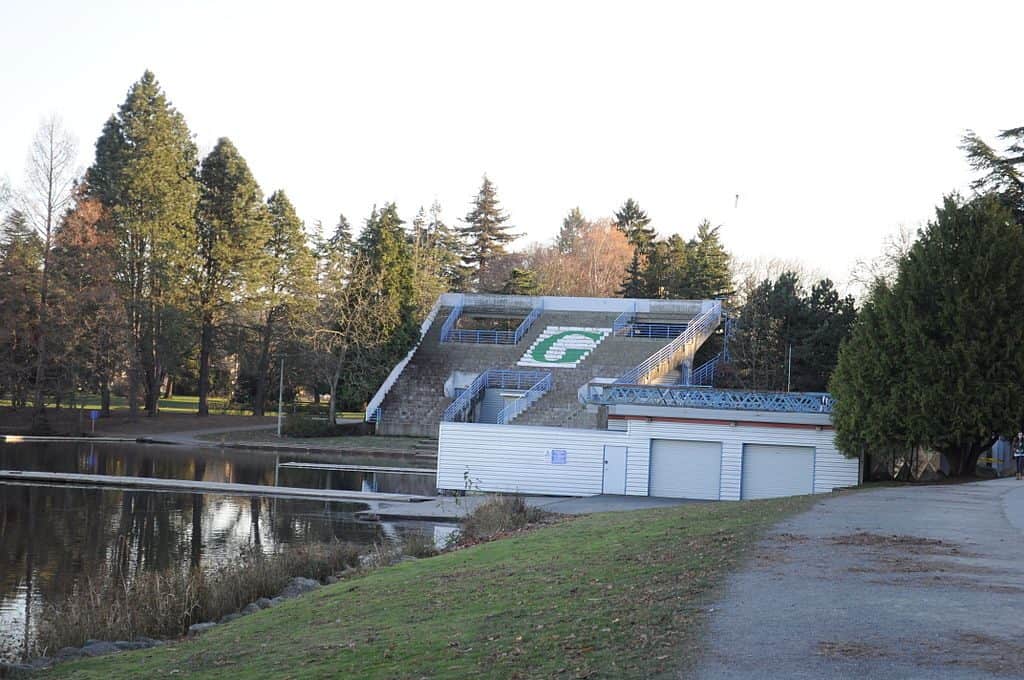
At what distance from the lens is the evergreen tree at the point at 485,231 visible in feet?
316

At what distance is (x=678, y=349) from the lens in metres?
51.5

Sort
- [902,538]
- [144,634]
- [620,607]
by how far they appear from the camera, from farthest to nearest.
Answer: [902,538] → [144,634] → [620,607]

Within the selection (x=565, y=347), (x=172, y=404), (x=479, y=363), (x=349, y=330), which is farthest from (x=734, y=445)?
(x=172, y=404)

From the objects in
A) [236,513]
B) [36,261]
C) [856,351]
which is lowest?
[236,513]

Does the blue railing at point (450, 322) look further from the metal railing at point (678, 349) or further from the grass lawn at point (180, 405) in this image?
the grass lawn at point (180, 405)

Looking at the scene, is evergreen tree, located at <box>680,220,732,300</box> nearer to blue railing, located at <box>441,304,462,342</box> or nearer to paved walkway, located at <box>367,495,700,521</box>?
blue railing, located at <box>441,304,462,342</box>

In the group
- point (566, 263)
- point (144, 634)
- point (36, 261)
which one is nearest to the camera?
point (144, 634)

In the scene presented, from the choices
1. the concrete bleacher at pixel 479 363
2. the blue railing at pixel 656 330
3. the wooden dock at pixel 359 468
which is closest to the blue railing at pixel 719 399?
the wooden dock at pixel 359 468

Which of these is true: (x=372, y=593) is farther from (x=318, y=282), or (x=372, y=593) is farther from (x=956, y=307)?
(x=318, y=282)

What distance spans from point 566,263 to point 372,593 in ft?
247

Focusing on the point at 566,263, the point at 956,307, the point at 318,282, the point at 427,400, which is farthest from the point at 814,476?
the point at 566,263

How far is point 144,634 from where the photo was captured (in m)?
13.4

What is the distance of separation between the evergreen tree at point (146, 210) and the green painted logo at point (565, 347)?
20.7m

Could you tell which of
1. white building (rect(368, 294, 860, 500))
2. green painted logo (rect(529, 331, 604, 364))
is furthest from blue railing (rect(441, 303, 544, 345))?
white building (rect(368, 294, 860, 500))
